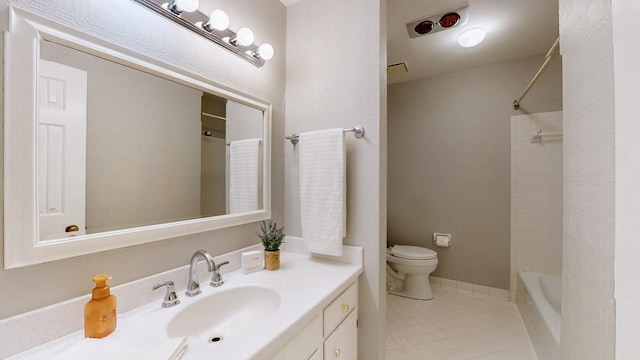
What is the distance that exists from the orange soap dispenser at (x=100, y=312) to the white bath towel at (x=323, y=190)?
2.81 ft

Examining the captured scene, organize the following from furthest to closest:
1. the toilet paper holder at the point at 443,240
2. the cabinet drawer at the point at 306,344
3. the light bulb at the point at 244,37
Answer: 1. the toilet paper holder at the point at 443,240
2. the light bulb at the point at 244,37
3. the cabinet drawer at the point at 306,344

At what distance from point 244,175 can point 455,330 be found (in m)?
2.00

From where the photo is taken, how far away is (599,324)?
52 cm

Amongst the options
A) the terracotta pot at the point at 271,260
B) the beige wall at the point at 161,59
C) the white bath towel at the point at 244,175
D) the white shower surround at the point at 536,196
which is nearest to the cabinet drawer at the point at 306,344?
the terracotta pot at the point at 271,260

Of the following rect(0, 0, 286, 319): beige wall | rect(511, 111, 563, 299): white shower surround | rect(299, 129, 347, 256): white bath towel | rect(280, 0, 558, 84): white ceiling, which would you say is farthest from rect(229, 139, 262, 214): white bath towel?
rect(511, 111, 563, 299): white shower surround

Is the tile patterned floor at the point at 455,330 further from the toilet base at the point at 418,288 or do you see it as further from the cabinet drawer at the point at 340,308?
the cabinet drawer at the point at 340,308

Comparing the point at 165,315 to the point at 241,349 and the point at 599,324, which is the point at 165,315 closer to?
A: the point at 241,349

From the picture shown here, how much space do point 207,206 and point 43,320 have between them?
58 cm

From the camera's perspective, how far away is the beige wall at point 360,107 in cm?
130

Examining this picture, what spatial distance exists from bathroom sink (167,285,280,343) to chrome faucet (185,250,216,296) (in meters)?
0.05

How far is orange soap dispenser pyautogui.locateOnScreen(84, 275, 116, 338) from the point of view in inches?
26.9

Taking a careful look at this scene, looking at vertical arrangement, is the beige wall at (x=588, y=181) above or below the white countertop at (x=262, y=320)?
above

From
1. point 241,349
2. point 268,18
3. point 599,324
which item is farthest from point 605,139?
point 268,18

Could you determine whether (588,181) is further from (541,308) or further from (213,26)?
(541,308)
